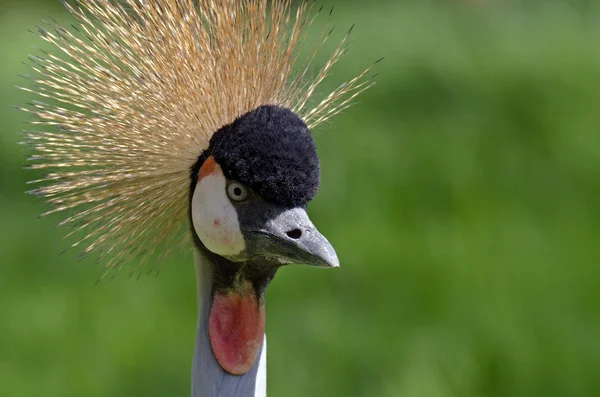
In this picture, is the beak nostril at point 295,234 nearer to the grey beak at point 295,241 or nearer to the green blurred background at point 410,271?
the grey beak at point 295,241

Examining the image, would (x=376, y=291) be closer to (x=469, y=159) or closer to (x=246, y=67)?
(x=469, y=159)

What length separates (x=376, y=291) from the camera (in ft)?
9.02

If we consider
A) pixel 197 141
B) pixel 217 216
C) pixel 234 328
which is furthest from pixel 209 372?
pixel 197 141

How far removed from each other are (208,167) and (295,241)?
169mm

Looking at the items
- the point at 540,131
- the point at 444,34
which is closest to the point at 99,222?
the point at 540,131

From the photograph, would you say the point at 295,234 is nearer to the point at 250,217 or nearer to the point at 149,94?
the point at 250,217

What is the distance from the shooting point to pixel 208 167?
127cm

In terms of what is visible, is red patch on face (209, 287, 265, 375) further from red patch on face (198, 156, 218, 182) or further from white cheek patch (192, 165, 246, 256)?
red patch on face (198, 156, 218, 182)

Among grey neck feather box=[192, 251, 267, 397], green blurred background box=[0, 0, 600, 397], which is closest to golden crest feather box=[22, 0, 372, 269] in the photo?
grey neck feather box=[192, 251, 267, 397]

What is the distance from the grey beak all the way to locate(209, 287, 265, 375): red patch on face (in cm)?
11

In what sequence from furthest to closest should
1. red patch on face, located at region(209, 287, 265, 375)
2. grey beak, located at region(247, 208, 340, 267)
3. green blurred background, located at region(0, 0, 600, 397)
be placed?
green blurred background, located at region(0, 0, 600, 397), red patch on face, located at region(209, 287, 265, 375), grey beak, located at region(247, 208, 340, 267)

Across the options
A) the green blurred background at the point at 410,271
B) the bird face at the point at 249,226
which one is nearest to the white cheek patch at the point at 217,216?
the bird face at the point at 249,226

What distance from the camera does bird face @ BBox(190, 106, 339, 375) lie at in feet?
3.99

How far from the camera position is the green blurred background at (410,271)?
7.99 feet
